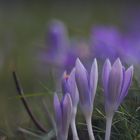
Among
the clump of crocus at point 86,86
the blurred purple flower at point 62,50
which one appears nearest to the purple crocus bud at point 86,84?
the clump of crocus at point 86,86

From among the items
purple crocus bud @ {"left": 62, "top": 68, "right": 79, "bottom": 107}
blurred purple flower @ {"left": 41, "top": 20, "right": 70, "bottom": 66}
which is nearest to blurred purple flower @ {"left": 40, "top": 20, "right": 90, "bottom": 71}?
blurred purple flower @ {"left": 41, "top": 20, "right": 70, "bottom": 66}

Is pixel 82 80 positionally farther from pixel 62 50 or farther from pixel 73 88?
pixel 62 50

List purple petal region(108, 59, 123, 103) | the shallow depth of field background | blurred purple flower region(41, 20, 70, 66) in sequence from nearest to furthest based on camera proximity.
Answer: purple petal region(108, 59, 123, 103), the shallow depth of field background, blurred purple flower region(41, 20, 70, 66)

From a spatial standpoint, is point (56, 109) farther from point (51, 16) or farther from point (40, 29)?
point (51, 16)

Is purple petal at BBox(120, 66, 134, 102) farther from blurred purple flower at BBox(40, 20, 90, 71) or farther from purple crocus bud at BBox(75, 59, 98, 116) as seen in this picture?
blurred purple flower at BBox(40, 20, 90, 71)

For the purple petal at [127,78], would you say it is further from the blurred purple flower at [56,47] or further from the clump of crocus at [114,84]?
the blurred purple flower at [56,47]

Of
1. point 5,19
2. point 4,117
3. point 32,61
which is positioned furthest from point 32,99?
point 5,19
